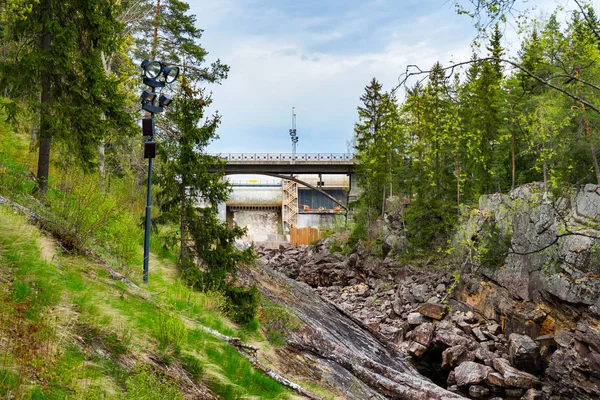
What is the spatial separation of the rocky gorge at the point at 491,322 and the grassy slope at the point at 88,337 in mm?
3707

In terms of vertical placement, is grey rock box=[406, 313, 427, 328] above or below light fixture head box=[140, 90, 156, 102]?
below

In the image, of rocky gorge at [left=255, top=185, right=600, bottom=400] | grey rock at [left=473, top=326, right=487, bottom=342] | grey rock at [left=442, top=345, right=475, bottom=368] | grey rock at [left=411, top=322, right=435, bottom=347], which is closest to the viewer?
rocky gorge at [left=255, top=185, right=600, bottom=400]

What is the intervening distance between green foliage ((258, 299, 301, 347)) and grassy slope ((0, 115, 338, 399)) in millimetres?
1972

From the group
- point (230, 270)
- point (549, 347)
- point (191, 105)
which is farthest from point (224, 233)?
point (549, 347)

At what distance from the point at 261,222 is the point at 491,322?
4531cm

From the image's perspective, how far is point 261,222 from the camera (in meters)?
65.6

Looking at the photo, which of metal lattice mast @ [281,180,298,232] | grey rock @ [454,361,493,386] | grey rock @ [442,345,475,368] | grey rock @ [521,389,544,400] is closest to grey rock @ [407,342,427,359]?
grey rock @ [442,345,475,368]

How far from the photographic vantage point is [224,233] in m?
11.4

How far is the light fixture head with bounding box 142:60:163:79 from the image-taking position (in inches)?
407

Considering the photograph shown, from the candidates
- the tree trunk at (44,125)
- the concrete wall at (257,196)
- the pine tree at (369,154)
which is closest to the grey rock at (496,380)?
the tree trunk at (44,125)

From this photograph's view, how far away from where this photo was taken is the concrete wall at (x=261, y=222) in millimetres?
64250

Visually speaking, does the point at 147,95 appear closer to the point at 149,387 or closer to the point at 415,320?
the point at 149,387

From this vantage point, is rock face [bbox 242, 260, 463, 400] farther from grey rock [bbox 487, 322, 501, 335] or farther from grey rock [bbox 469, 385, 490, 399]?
grey rock [bbox 487, 322, 501, 335]

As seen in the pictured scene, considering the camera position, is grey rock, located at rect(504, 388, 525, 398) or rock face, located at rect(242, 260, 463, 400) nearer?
rock face, located at rect(242, 260, 463, 400)
